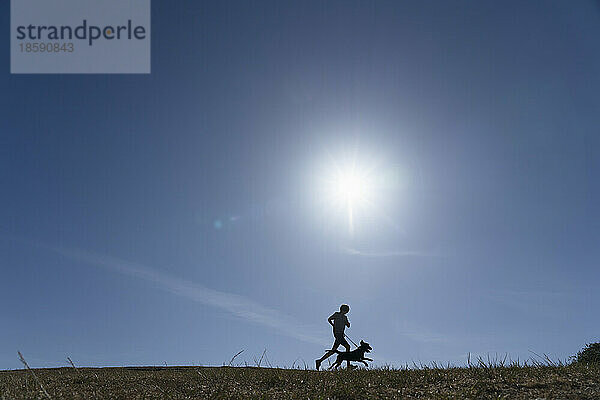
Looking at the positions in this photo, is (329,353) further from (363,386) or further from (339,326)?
(363,386)

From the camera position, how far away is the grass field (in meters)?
8.88

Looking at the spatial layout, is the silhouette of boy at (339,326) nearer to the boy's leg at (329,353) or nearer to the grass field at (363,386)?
the boy's leg at (329,353)

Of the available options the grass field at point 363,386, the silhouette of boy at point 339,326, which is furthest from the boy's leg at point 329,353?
the grass field at point 363,386

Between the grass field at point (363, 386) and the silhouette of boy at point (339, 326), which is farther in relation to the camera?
the silhouette of boy at point (339, 326)

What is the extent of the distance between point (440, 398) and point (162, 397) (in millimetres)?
4882

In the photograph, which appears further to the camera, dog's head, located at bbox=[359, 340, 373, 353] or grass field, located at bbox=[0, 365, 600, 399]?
dog's head, located at bbox=[359, 340, 373, 353]

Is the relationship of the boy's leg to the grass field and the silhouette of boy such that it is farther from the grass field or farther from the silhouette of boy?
the grass field

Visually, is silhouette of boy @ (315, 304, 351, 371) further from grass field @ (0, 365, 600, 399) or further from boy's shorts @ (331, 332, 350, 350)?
grass field @ (0, 365, 600, 399)

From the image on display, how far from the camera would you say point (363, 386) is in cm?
983

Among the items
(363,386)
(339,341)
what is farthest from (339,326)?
(363,386)

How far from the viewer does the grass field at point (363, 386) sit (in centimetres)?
888

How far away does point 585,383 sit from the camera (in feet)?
30.9

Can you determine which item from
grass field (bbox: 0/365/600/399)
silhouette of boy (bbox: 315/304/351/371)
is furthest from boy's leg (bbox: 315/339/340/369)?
grass field (bbox: 0/365/600/399)

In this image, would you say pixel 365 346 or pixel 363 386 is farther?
pixel 365 346
